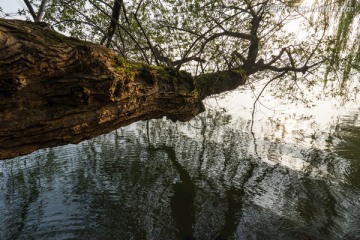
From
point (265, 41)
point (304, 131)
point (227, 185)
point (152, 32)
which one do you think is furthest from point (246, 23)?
point (304, 131)

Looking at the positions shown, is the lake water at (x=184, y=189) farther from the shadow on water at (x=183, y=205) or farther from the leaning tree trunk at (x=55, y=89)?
the leaning tree trunk at (x=55, y=89)

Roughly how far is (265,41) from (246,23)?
0.86 metres

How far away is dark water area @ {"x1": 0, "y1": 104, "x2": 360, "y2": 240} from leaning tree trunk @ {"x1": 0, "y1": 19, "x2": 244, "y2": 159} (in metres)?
3.36

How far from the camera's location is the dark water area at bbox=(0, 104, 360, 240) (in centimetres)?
513

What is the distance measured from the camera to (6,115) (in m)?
1.69

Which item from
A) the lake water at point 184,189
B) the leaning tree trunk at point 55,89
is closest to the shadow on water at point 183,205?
the lake water at point 184,189

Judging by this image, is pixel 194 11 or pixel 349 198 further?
pixel 349 198

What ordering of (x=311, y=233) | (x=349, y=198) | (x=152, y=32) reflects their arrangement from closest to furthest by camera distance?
(x=311, y=233) < (x=349, y=198) < (x=152, y=32)

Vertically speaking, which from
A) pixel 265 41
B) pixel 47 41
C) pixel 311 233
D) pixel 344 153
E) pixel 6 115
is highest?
pixel 265 41

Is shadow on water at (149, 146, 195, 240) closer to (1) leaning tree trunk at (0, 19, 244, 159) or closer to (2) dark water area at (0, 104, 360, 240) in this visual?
(2) dark water area at (0, 104, 360, 240)

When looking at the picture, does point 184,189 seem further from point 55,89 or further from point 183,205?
point 55,89

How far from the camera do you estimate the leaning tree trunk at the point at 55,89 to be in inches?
65.5

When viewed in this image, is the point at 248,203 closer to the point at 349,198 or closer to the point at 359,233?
the point at 359,233

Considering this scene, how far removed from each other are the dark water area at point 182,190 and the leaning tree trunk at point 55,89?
336 cm
